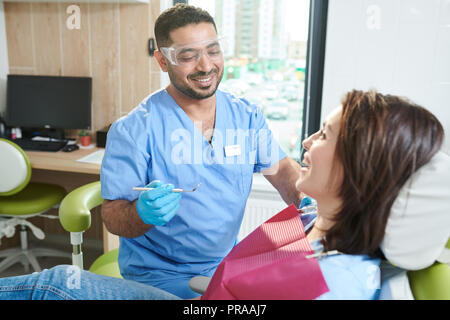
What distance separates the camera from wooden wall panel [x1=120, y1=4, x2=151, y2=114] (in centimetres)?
255

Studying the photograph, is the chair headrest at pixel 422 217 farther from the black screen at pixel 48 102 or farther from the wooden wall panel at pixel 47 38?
the wooden wall panel at pixel 47 38

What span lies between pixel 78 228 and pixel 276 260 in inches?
28.7

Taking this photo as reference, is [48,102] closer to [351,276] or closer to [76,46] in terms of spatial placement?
[76,46]

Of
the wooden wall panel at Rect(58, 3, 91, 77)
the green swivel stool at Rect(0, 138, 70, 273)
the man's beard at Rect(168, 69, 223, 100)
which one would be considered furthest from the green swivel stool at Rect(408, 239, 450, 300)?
the wooden wall panel at Rect(58, 3, 91, 77)

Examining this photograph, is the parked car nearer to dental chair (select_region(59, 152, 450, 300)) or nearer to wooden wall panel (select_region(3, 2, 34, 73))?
wooden wall panel (select_region(3, 2, 34, 73))

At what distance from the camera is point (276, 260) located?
93 cm

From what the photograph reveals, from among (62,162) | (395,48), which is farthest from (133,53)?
(395,48)

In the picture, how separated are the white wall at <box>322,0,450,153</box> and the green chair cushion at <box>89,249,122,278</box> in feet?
4.94

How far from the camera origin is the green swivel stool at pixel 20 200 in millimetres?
2105

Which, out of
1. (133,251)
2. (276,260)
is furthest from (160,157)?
(276,260)

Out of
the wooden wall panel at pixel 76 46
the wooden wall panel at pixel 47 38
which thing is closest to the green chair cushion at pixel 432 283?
the wooden wall panel at pixel 76 46

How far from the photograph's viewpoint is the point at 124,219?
4.18ft

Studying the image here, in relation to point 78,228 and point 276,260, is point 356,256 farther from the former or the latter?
point 78,228

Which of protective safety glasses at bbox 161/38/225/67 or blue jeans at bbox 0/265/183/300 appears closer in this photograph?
blue jeans at bbox 0/265/183/300
